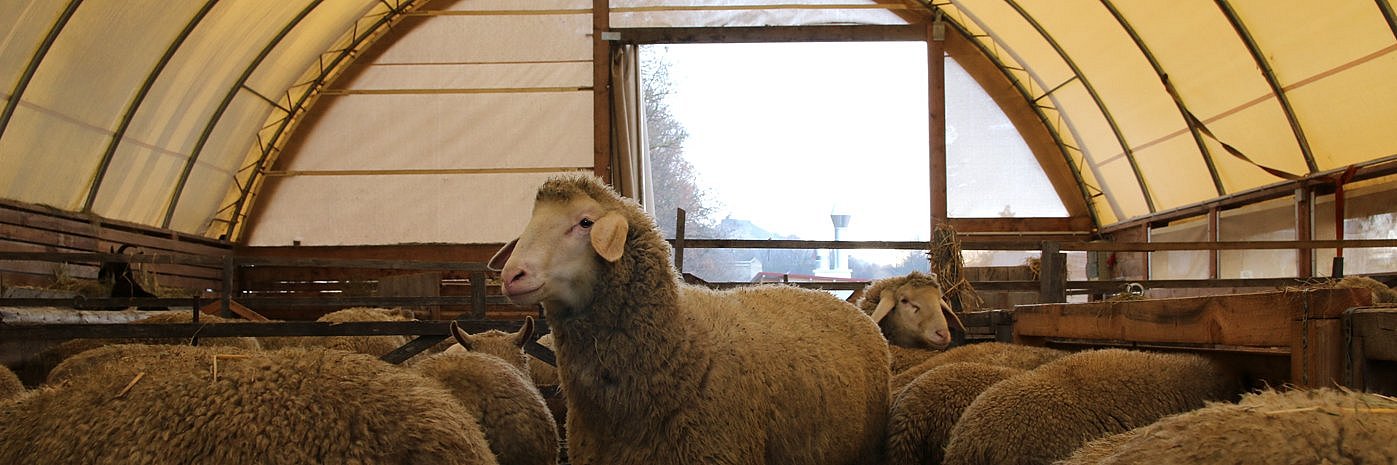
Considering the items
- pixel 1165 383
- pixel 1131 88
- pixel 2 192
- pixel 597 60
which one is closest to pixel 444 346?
pixel 1165 383

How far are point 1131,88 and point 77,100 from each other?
49.0 ft

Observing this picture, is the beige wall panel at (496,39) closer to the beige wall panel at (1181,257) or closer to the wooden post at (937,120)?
the wooden post at (937,120)

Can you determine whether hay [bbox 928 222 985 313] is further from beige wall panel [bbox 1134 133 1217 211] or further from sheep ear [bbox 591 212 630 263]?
beige wall panel [bbox 1134 133 1217 211]

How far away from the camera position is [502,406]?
4098 millimetres

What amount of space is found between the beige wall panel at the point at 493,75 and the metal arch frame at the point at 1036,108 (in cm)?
681

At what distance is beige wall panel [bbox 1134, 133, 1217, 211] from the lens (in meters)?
16.2

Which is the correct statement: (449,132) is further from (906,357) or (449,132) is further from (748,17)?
(906,357)

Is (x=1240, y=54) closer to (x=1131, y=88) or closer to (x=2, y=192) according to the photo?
(x=1131, y=88)

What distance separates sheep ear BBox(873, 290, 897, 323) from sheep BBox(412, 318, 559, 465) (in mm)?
3454

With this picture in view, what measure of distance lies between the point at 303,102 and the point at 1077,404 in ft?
57.1

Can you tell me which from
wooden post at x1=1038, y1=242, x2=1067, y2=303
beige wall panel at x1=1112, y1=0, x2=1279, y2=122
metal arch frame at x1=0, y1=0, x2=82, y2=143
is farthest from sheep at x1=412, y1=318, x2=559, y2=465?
beige wall panel at x1=1112, y1=0, x2=1279, y2=122

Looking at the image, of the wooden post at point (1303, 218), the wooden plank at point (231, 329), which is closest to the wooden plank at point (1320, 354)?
the wooden plank at point (231, 329)

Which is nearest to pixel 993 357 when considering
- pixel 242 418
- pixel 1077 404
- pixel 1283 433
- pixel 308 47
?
pixel 1077 404

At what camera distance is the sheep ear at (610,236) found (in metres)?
3.69
